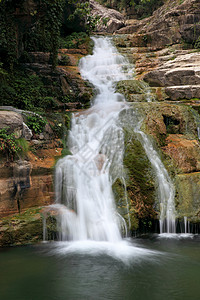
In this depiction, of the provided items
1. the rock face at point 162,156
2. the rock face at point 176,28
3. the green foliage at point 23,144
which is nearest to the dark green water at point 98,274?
the rock face at point 162,156

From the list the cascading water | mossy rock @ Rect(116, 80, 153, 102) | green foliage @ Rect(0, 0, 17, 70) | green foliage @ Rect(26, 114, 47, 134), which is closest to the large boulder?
green foliage @ Rect(26, 114, 47, 134)

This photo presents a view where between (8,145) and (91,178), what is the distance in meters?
2.45

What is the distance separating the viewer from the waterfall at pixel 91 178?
5496 millimetres

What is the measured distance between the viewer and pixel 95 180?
633cm

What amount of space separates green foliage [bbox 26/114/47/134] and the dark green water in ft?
11.3

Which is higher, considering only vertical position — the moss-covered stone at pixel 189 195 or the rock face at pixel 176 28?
the rock face at pixel 176 28

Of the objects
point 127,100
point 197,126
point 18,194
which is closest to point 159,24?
point 127,100

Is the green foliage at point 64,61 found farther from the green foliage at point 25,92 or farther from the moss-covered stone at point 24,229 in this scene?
the moss-covered stone at point 24,229

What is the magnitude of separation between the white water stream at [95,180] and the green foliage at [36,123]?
3.94 ft

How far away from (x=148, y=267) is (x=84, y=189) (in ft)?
8.89

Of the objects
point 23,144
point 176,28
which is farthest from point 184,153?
point 176,28

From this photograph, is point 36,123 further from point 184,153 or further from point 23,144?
point 184,153

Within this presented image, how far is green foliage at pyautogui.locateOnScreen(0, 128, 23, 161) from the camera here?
17.7 ft

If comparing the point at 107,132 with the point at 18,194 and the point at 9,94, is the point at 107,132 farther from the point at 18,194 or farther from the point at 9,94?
the point at 9,94
